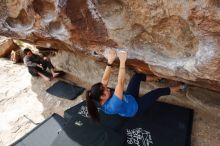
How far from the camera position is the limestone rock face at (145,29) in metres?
2.59

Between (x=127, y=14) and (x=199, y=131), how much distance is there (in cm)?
174

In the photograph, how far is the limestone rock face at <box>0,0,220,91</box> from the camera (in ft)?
8.48

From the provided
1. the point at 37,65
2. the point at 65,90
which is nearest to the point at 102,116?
the point at 65,90

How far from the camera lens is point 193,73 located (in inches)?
116

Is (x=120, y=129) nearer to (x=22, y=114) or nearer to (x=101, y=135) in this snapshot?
(x=101, y=135)

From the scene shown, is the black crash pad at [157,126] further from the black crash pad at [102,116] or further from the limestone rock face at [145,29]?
the limestone rock face at [145,29]

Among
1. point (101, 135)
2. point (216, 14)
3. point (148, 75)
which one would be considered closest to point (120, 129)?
point (101, 135)

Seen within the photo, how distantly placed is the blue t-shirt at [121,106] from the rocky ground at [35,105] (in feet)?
2.93

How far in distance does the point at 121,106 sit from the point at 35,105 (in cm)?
237

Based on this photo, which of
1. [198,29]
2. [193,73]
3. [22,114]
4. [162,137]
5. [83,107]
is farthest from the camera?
[22,114]

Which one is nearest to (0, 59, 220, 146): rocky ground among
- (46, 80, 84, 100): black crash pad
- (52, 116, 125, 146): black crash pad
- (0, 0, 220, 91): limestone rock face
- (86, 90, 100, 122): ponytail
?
(46, 80, 84, 100): black crash pad

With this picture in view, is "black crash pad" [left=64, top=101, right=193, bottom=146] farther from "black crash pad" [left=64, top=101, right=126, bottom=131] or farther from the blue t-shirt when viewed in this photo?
the blue t-shirt

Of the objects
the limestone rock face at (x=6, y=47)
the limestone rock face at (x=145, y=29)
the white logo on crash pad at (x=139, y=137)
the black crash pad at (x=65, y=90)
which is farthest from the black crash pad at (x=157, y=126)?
the limestone rock face at (x=6, y=47)

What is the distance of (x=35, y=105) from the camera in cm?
500
